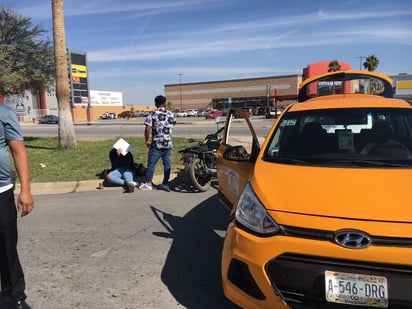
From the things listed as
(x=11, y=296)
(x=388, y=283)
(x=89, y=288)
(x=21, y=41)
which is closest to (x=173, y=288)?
(x=89, y=288)

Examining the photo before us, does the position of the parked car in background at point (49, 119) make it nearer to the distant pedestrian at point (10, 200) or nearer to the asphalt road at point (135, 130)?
the asphalt road at point (135, 130)

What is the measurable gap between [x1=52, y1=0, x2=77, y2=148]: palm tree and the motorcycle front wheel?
6837 mm

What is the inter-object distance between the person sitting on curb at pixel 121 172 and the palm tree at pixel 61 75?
18.6 feet

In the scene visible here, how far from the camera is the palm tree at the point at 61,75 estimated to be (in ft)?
40.4

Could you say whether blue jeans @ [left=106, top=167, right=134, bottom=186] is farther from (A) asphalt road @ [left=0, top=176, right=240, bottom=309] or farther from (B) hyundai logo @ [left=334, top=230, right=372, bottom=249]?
(B) hyundai logo @ [left=334, top=230, right=372, bottom=249]

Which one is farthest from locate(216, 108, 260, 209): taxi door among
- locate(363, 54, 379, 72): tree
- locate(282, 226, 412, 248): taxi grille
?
locate(363, 54, 379, 72): tree

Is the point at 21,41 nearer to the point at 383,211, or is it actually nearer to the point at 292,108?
the point at 292,108

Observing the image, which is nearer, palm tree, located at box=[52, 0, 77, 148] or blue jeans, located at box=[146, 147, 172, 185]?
blue jeans, located at box=[146, 147, 172, 185]

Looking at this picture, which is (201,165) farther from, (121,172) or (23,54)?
(23,54)

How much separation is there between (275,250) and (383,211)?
2.29 ft

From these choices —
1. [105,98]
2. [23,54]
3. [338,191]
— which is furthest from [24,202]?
[105,98]

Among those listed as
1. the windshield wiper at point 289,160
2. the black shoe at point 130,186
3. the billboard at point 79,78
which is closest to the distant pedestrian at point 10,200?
the windshield wiper at point 289,160

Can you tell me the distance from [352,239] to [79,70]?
1976 inches

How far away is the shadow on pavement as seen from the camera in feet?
11.1
